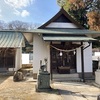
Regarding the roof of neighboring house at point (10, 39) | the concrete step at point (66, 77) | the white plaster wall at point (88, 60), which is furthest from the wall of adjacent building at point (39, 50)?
the roof of neighboring house at point (10, 39)

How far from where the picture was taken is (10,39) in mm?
18547

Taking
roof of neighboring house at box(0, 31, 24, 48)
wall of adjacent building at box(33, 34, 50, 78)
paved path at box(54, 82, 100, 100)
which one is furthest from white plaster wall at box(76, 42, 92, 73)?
roof of neighboring house at box(0, 31, 24, 48)

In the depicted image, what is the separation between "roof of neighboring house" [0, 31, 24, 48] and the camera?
55.0 feet

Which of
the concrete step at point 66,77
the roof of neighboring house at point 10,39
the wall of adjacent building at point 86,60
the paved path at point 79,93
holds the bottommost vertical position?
the paved path at point 79,93

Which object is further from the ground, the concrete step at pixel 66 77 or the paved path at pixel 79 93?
the concrete step at pixel 66 77

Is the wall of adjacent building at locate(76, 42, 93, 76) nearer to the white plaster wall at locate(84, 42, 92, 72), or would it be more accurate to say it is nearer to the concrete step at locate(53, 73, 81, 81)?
the white plaster wall at locate(84, 42, 92, 72)

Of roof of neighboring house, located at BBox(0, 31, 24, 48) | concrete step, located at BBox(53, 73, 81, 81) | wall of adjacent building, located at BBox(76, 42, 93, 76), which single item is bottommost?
concrete step, located at BBox(53, 73, 81, 81)

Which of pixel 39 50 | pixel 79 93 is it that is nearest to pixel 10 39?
pixel 39 50

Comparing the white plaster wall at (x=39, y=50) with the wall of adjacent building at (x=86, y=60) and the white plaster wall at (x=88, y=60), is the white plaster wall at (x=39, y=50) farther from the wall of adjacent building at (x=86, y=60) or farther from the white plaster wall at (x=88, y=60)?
the white plaster wall at (x=88, y=60)

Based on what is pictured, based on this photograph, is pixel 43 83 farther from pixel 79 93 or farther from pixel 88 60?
pixel 88 60

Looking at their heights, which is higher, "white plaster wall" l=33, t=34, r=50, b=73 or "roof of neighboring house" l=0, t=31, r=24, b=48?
"roof of neighboring house" l=0, t=31, r=24, b=48

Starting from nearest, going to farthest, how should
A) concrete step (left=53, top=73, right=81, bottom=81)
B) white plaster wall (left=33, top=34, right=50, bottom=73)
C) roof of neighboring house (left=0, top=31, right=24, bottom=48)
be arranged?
concrete step (left=53, top=73, right=81, bottom=81) < white plaster wall (left=33, top=34, right=50, bottom=73) < roof of neighboring house (left=0, top=31, right=24, bottom=48)

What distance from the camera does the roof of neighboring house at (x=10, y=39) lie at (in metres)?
16.8

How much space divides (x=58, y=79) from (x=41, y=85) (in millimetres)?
3760
